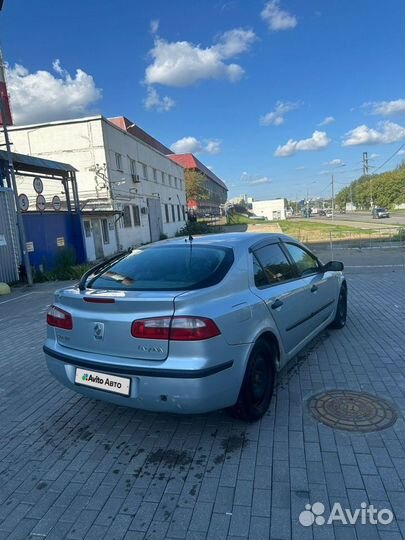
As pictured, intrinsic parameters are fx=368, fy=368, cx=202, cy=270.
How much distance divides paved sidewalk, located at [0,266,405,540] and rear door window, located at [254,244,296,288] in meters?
1.10

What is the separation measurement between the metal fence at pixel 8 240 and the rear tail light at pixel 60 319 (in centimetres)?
963

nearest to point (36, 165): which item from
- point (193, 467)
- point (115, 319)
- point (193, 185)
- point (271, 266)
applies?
point (271, 266)

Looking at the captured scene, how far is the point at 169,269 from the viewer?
10.5ft

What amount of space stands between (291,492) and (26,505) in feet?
5.42

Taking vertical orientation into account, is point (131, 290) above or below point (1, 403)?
above

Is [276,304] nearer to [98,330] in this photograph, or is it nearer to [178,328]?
[178,328]

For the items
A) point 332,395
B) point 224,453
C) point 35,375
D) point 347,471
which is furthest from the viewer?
point 35,375

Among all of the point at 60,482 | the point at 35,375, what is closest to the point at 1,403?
the point at 35,375

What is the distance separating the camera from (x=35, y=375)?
4.41 metres

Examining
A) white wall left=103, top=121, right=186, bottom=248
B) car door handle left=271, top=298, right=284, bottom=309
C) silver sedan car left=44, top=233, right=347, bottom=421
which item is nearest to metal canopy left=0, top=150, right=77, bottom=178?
white wall left=103, top=121, right=186, bottom=248

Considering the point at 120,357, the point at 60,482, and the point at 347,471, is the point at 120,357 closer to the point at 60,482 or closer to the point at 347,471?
the point at 60,482

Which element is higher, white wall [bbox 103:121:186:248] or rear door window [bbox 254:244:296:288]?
white wall [bbox 103:121:186:248]

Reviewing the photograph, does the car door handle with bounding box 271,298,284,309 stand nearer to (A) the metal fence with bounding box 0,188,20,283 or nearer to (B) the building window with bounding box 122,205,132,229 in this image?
(A) the metal fence with bounding box 0,188,20,283

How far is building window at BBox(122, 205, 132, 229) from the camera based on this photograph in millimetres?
22575
